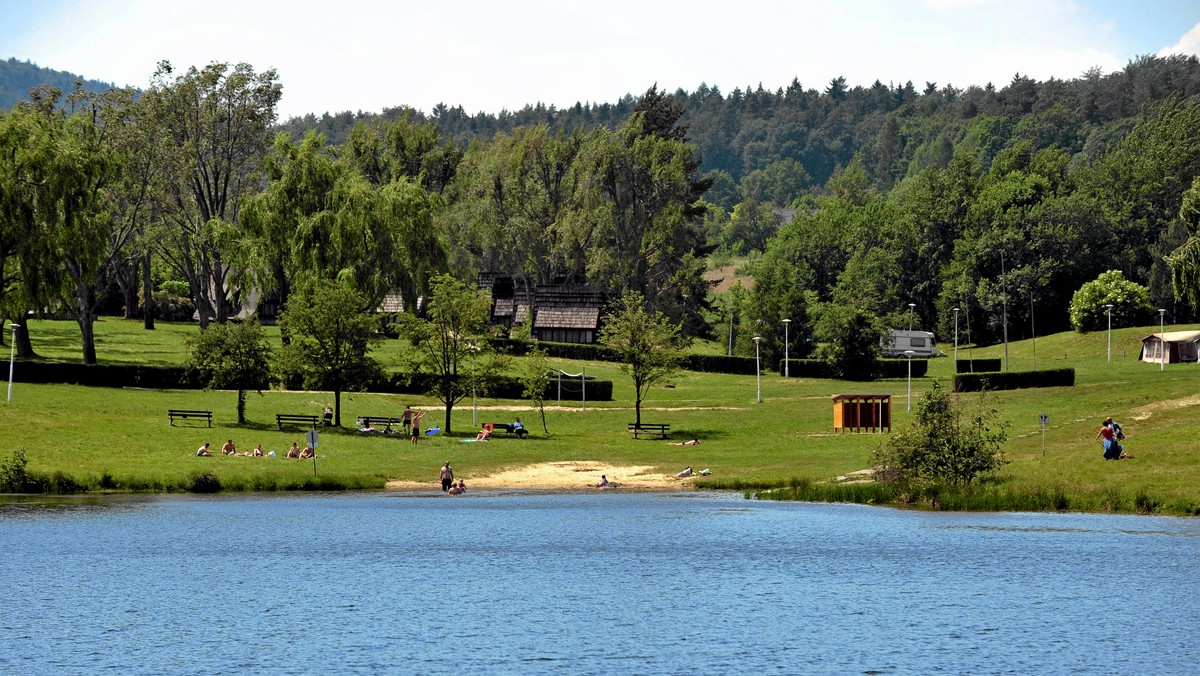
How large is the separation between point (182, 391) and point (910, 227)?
119080 millimetres

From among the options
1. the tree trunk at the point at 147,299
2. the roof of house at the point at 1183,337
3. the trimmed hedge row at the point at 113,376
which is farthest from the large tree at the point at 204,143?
the roof of house at the point at 1183,337

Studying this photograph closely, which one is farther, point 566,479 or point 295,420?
point 295,420

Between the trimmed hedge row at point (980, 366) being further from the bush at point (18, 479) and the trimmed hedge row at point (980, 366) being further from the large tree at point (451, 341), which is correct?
the bush at point (18, 479)

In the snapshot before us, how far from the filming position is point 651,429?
3233 inches

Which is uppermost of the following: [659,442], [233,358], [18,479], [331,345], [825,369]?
[331,345]

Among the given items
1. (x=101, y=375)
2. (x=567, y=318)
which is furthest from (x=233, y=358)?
(x=567, y=318)

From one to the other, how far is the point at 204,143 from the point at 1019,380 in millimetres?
68852

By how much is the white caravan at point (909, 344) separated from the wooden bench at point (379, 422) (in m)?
75.3

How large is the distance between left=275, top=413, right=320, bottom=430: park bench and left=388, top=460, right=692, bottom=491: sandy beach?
12.6m

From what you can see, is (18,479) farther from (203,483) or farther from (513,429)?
(513,429)

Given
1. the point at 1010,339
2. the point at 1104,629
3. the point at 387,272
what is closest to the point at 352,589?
the point at 1104,629

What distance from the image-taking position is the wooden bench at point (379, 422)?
78.4m

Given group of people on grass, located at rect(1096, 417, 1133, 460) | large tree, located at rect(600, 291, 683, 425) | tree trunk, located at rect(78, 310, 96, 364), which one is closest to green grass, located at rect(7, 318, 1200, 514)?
group of people on grass, located at rect(1096, 417, 1133, 460)

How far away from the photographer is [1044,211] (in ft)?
543
